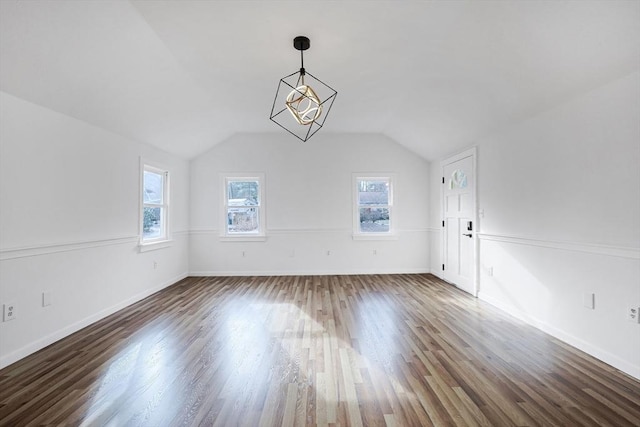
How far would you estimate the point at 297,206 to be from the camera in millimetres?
5879

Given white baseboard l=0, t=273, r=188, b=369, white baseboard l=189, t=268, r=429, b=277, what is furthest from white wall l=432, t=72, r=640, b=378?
white baseboard l=0, t=273, r=188, b=369

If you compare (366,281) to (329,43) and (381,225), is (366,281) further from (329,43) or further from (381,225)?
(329,43)

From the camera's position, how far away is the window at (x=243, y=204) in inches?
232

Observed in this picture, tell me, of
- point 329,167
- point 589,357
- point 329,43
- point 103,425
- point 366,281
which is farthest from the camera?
point 329,167

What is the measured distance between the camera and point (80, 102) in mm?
2971

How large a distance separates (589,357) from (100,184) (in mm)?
5119

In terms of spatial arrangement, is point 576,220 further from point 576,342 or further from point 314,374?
point 314,374

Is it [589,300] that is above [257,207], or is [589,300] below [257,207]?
below

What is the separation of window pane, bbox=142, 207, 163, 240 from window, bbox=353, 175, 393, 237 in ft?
11.6

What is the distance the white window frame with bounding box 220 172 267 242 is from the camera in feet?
19.1

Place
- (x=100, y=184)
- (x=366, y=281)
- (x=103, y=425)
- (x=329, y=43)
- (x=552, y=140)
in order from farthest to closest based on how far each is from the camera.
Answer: (x=366, y=281), (x=100, y=184), (x=552, y=140), (x=329, y=43), (x=103, y=425)

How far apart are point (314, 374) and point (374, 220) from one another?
404 cm

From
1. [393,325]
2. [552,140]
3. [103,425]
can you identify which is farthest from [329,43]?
[103,425]

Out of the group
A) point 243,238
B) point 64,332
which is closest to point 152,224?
point 243,238
